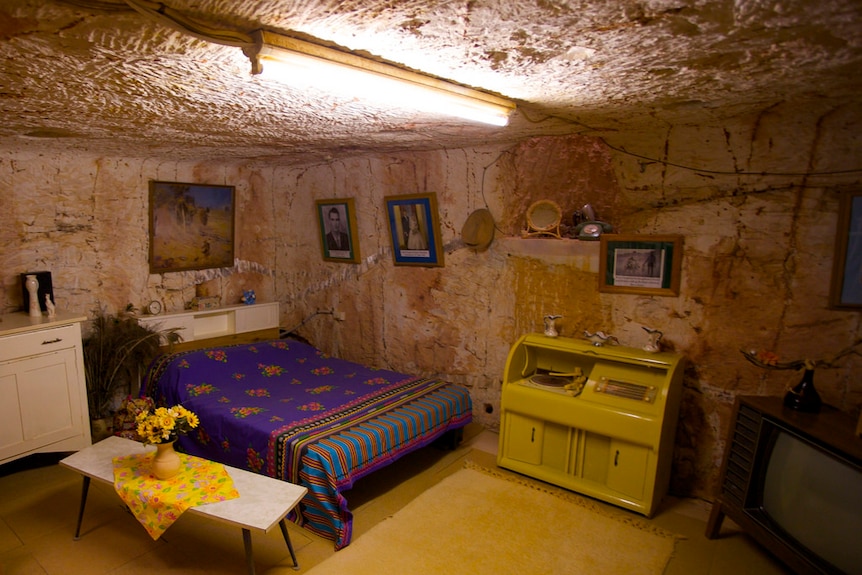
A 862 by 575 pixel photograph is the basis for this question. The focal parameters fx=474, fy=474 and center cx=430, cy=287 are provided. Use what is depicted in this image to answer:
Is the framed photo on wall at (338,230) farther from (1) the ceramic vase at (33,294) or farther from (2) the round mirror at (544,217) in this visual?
(1) the ceramic vase at (33,294)

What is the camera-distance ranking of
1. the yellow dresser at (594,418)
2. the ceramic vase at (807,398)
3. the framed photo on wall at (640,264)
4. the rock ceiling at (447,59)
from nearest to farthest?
the rock ceiling at (447,59), the ceramic vase at (807,398), the yellow dresser at (594,418), the framed photo on wall at (640,264)

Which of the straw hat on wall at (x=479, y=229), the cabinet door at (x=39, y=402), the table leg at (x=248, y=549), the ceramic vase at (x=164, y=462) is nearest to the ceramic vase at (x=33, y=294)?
the cabinet door at (x=39, y=402)

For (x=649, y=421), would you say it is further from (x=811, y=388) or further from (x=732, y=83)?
(x=732, y=83)

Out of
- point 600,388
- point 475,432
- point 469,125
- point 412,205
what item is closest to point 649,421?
point 600,388

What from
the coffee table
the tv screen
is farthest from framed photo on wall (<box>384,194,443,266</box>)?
the tv screen

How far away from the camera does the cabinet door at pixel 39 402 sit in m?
3.22

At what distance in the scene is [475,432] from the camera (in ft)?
13.8

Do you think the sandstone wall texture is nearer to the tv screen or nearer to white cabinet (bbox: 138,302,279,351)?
white cabinet (bbox: 138,302,279,351)

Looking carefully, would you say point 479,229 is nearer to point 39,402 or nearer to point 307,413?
point 307,413

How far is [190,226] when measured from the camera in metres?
4.72

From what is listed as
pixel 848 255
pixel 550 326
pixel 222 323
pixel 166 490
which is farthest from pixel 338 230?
pixel 848 255

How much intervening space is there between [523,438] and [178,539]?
2266 mm

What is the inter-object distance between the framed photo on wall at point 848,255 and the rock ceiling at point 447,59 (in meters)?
0.56

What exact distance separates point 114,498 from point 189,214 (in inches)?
104
